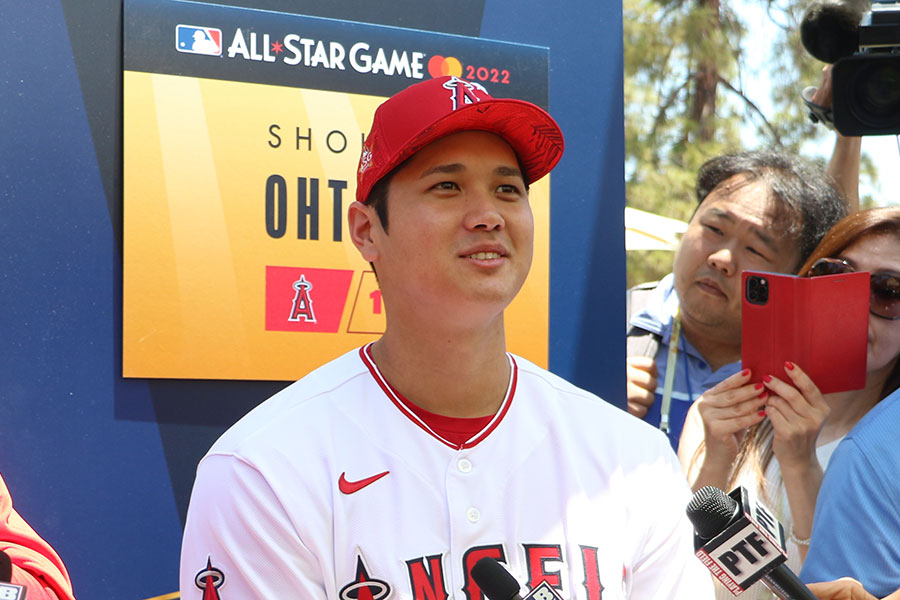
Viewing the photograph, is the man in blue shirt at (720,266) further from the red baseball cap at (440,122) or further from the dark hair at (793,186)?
the red baseball cap at (440,122)

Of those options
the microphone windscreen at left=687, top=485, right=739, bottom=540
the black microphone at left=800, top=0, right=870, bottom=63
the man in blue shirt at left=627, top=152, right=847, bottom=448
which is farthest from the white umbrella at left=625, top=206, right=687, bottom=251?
the microphone windscreen at left=687, top=485, right=739, bottom=540

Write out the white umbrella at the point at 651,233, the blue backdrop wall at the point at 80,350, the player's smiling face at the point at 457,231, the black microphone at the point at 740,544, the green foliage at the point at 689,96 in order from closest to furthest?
the black microphone at the point at 740,544 → the player's smiling face at the point at 457,231 → the blue backdrop wall at the point at 80,350 → the white umbrella at the point at 651,233 → the green foliage at the point at 689,96

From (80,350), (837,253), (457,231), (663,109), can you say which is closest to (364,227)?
(457,231)

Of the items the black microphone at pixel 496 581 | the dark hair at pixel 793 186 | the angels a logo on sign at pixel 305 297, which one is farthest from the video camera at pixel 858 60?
the black microphone at pixel 496 581

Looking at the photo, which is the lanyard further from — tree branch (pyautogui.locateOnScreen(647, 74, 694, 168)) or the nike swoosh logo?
tree branch (pyautogui.locateOnScreen(647, 74, 694, 168))

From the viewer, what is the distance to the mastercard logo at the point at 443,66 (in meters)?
3.46

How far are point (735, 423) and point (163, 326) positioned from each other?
1767mm

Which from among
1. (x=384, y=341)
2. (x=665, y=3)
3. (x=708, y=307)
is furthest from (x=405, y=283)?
(x=665, y=3)

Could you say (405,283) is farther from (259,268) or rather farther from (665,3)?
(665,3)

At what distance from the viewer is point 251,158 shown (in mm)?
3207

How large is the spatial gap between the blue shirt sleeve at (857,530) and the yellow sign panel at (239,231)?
1404 millimetres

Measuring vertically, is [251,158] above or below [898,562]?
above

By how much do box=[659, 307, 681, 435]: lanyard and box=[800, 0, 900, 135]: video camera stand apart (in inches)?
39.4

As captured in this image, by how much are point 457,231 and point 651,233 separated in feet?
17.1
